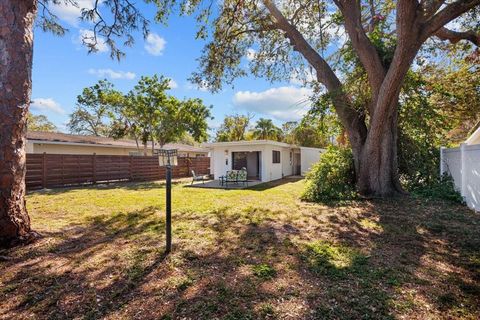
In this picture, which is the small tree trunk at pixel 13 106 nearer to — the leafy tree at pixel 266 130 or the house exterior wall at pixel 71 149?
the house exterior wall at pixel 71 149

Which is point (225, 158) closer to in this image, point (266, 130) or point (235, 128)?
point (266, 130)

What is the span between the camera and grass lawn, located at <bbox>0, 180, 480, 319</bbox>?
2564mm

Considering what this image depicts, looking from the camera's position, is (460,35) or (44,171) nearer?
(460,35)

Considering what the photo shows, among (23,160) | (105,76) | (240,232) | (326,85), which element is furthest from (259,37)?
(105,76)

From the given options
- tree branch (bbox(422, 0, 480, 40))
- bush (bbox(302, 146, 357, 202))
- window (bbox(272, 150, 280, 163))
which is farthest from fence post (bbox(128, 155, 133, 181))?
tree branch (bbox(422, 0, 480, 40))

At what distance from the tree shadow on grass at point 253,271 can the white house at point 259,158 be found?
10.3 metres

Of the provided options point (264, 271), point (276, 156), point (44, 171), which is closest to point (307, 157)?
point (276, 156)

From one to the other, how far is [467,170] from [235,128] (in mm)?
26184

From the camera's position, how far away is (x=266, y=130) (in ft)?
91.7

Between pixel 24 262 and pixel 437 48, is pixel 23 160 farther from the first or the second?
pixel 437 48

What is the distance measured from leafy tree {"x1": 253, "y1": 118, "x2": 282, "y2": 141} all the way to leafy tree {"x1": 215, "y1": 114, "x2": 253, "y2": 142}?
259 centimetres

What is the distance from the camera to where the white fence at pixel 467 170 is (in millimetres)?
6188

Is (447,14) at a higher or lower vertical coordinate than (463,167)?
higher

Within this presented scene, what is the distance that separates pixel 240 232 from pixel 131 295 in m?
2.61
